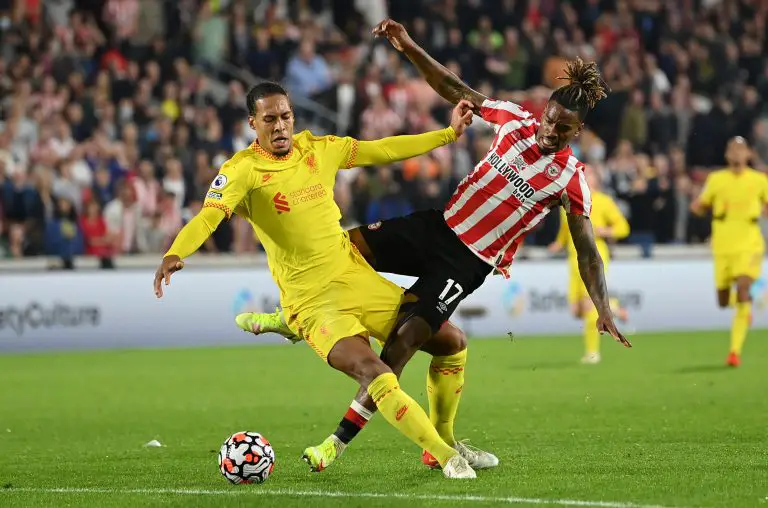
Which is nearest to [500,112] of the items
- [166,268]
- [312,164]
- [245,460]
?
[312,164]

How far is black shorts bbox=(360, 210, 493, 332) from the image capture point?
26.2 feet

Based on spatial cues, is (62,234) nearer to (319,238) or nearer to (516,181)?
(319,238)

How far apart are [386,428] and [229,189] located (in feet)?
12.2

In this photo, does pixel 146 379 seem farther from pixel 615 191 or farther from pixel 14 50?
pixel 615 191

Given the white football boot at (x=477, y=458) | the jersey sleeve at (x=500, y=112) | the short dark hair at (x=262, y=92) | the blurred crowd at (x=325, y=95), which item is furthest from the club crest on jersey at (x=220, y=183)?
the blurred crowd at (x=325, y=95)

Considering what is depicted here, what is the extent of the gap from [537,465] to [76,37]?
48.6 feet

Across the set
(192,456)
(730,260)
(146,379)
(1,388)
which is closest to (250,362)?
(146,379)

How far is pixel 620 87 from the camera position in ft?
76.9

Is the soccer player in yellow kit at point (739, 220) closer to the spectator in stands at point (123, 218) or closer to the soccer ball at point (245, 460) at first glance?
the spectator in stands at point (123, 218)

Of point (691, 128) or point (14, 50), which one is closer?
point (14, 50)

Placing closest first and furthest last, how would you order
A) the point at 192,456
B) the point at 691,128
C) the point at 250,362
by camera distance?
1. the point at 192,456
2. the point at 250,362
3. the point at 691,128

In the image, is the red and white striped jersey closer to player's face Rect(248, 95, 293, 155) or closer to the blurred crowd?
player's face Rect(248, 95, 293, 155)

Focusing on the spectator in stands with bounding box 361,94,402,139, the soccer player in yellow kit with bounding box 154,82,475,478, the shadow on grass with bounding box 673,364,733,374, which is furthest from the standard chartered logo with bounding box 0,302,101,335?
the soccer player in yellow kit with bounding box 154,82,475,478

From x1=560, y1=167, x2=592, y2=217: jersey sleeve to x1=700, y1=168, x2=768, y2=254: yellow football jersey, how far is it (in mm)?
7949
